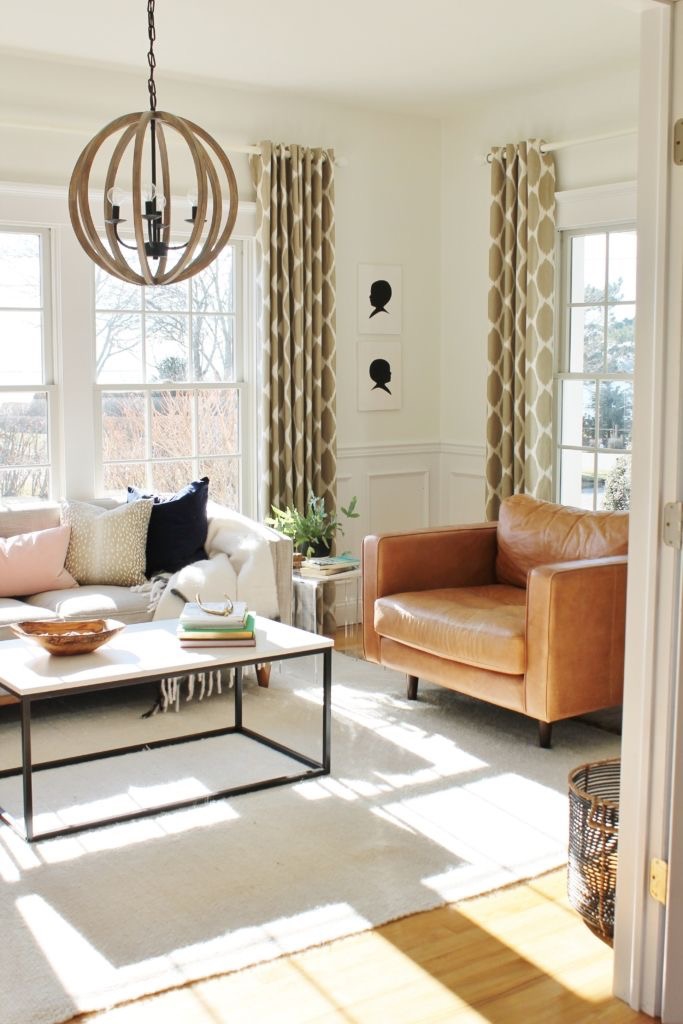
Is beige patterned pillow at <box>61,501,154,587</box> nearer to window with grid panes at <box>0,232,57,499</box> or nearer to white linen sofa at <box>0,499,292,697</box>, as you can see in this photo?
white linen sofa at <box>0,499,292,697</box>

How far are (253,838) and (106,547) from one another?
1.98 metres

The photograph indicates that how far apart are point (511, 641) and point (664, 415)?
192 cm

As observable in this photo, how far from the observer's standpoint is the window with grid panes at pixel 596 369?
18.3 ft

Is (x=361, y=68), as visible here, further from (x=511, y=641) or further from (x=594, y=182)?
(x=511, y=641)

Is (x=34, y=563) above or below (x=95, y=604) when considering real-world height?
above

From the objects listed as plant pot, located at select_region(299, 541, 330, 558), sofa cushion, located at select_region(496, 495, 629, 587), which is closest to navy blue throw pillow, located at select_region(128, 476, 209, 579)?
plant pot, located at select_region(299, 541, 330, 558)

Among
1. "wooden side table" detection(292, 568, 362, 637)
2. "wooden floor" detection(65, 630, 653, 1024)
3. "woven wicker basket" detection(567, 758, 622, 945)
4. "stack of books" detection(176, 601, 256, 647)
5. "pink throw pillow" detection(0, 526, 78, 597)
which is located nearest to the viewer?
"wooden floor" detection(65, 630, 653, 1024)

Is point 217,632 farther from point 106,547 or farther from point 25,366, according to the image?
point 25,366

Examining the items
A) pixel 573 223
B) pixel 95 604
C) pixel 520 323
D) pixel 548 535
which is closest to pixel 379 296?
pixel 520 323

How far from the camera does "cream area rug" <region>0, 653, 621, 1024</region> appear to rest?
2.83 m

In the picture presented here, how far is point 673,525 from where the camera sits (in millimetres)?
2426

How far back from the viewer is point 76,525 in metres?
5.16

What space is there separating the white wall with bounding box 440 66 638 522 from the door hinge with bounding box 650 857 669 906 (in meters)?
3.89

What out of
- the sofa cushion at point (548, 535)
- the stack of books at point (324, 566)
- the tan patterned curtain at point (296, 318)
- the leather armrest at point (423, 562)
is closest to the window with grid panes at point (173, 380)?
the tan patterned curtain at point (296, 318)
